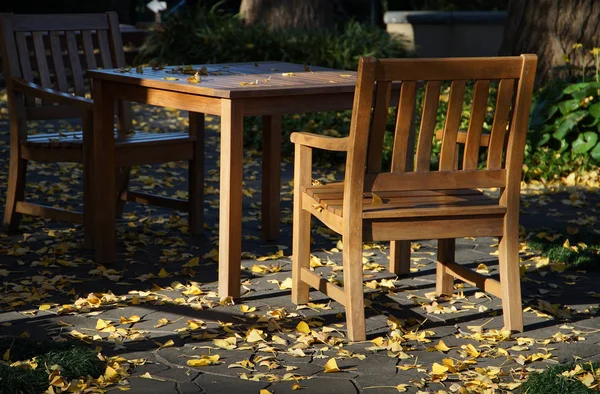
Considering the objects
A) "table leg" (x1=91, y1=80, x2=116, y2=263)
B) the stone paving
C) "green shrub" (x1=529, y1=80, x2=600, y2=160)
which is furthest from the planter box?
"table leg" (x1=91, y1=80, x2=116, y2=263)

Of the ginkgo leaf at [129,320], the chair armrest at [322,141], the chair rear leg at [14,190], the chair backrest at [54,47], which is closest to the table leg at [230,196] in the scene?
the chair armrest at [322,141]

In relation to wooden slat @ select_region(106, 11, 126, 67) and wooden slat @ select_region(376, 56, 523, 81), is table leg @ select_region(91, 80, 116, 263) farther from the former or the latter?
wooden slat @ select_region(376, 56, 523, 81)

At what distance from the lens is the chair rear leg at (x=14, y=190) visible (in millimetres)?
5422

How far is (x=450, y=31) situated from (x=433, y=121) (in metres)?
9.32

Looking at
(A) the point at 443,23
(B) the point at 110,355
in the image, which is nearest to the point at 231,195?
(B) the point at 110,355

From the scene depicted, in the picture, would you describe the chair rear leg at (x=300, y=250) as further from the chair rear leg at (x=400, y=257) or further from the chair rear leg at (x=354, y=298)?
the chair rear leg at (x=400, y=257)

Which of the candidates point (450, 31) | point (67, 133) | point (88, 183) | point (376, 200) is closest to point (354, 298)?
point (376, 200)

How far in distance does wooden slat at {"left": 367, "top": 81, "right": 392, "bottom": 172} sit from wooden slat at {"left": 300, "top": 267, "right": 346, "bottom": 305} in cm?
57

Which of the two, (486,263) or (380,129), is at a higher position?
(380,129)

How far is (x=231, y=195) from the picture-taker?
434cm

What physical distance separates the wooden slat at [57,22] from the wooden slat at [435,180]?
258 cm

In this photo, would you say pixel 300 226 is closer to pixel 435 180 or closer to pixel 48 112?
pixel 435 180

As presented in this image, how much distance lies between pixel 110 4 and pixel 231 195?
34.3 feet

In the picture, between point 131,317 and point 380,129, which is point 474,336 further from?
point 131,317
